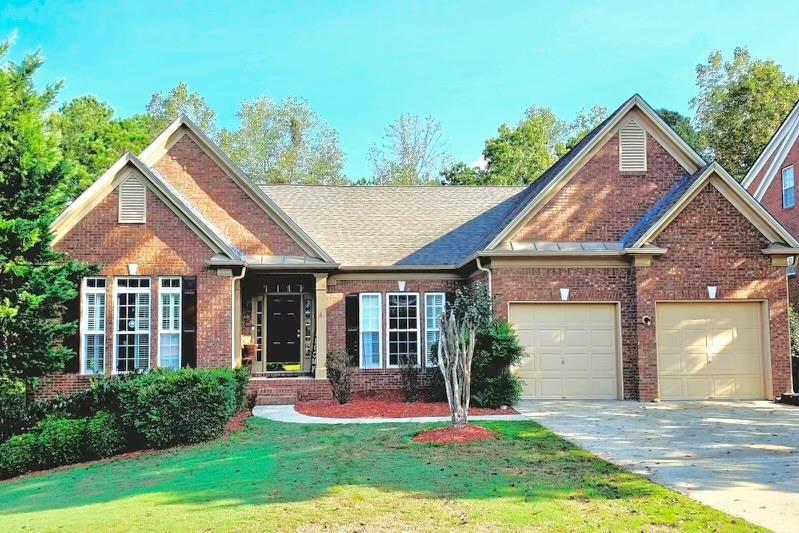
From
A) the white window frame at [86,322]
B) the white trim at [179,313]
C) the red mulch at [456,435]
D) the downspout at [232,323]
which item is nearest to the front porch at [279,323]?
the downspout at [232,323]

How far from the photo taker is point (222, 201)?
17.4 metres

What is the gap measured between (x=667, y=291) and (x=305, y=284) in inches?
362

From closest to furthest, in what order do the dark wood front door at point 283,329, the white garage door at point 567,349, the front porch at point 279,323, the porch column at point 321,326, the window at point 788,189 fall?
the white garage door at point 567,349
the porch column at point 321,326
the front porch at point 279,323
the dark wood front door at point 283,329
the window at point 788,189

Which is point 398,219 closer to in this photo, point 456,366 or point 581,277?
point 581,277

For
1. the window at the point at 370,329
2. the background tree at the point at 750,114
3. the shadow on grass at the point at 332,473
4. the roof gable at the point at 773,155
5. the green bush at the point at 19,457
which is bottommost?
the green bush at the point at 19,457

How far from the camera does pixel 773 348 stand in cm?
1534

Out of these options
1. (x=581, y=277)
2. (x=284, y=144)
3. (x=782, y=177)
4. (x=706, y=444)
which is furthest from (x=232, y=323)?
(x=284, y=144)

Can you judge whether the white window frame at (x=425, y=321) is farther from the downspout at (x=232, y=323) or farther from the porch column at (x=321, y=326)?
the downspout at (x=232, y=323)

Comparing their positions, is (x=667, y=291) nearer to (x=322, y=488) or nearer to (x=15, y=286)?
(x=322, y=488)

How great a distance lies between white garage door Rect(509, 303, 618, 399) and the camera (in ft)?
51.1

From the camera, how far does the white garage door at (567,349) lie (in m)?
15.6

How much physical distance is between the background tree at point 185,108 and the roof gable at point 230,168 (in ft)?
90.7

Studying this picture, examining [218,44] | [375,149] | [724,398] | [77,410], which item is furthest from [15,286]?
[375,149]

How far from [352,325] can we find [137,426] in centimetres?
659
